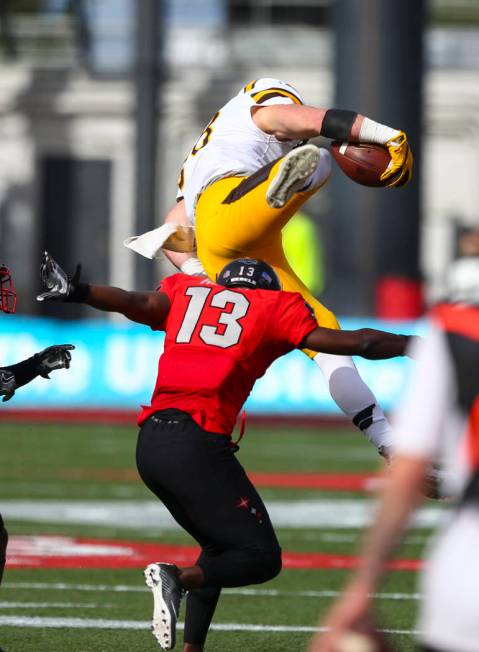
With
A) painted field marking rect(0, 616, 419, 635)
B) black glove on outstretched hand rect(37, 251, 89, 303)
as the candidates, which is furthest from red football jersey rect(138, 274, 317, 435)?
painted field marking rect(0, 616, 419, 635)

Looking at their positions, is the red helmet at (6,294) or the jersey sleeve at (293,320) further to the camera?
the red helmet at (6,294)

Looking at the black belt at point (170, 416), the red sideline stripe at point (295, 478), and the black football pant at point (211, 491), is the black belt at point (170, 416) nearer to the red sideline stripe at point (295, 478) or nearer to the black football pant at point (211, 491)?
the black football pant at point (211, 491)

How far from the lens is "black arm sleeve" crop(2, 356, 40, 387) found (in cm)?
527

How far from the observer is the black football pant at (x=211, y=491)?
4945 millimetres

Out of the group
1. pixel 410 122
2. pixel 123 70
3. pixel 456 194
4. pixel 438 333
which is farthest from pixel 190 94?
pixel 438 333

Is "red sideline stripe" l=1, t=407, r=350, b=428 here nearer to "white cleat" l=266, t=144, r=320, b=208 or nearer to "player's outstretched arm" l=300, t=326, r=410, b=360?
"white cleat" l=266, t=144, r=320, b=208

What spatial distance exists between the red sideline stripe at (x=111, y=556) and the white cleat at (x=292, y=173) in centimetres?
300

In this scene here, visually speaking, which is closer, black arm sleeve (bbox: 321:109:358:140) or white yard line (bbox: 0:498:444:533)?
black arm sleeve (bbox: 321:109:358:140)

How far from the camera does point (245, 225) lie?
5.62 metres

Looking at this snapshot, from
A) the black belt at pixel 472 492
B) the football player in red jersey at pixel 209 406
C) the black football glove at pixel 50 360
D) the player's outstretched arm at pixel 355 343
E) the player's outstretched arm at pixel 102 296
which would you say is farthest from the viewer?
the black football glove at pixel 50 360

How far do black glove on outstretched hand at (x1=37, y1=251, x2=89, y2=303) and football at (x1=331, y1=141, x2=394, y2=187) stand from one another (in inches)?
47.8

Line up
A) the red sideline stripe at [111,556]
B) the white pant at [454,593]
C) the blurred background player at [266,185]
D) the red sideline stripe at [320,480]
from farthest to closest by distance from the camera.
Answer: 1. the red sideline stripe at [320,480]
2. the red sideline stripe at [111,556]
3. the blurred background player at [266,185]
4. the white pant at [454,593]

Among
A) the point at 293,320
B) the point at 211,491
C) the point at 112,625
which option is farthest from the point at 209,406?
the point at 112,625

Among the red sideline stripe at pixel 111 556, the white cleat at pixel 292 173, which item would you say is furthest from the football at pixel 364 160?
the red sideline stripe at pixel 111 556
